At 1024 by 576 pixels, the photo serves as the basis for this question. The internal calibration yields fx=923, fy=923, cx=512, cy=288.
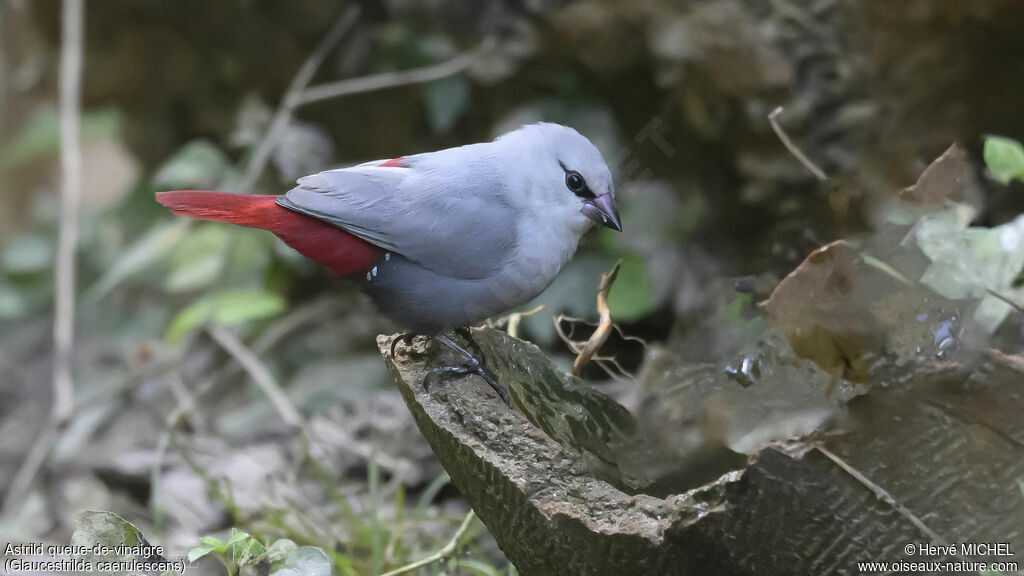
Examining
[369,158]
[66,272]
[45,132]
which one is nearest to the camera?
[66,272]

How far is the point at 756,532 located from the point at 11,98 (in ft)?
15.3

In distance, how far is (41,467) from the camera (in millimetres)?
3000

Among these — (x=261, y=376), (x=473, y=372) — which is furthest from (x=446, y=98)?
(x=473, y=372)

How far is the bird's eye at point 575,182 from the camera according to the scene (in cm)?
159

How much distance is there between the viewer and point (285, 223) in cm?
155

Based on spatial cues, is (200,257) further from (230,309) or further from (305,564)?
(305,564)

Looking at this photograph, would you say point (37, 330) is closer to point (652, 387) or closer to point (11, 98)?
point (11, 98)

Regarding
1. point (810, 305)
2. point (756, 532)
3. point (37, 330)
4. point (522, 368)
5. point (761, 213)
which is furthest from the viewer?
point (37, 330)

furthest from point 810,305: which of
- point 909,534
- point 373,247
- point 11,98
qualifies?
point 11,98

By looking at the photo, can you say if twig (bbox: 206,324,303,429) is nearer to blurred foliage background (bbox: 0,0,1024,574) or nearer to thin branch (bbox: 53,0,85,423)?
blurred foliage background (bbox: 0,0,1024,574)

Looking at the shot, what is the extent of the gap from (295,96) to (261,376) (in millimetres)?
1035

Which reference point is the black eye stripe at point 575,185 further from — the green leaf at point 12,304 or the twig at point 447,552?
the green leaf at point 12,304

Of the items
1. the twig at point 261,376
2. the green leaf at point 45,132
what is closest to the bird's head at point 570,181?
the twig at point 261,376
